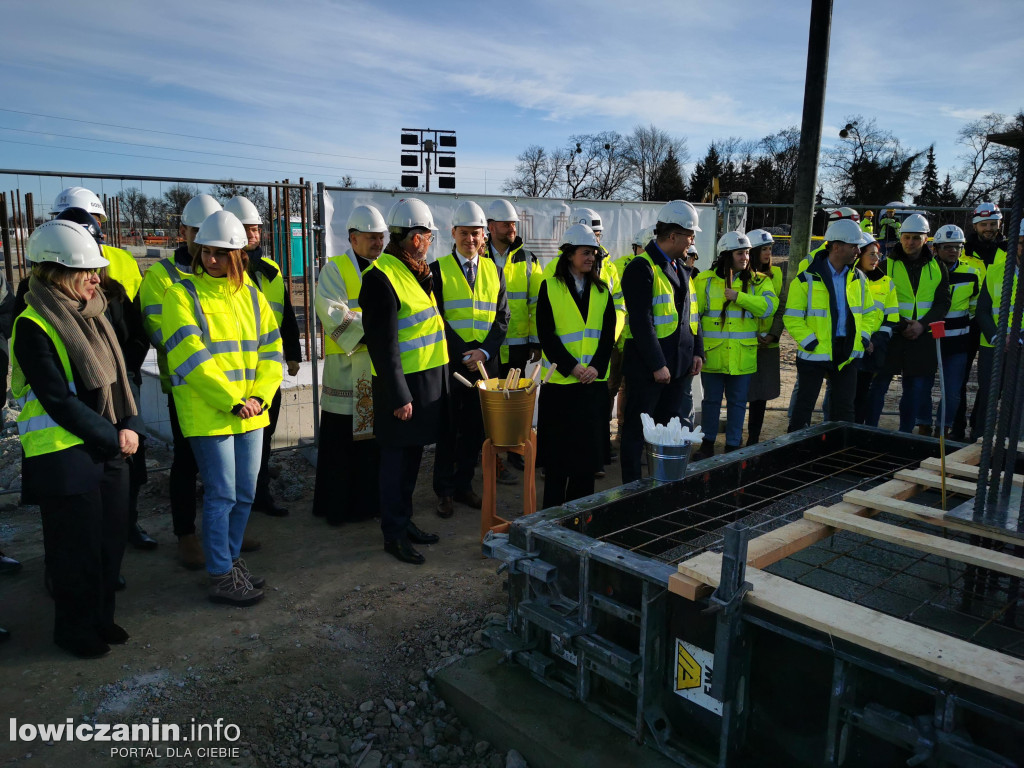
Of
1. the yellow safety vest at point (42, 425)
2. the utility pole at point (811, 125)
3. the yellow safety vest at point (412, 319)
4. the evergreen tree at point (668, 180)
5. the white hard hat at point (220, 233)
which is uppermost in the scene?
the evergreen tree at point (668, 180)

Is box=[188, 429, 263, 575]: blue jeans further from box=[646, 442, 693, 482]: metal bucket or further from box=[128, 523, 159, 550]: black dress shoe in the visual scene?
box=[646, 442, 693, 482]: metal bucket

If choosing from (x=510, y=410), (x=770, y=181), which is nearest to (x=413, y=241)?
(x=510, y=410)

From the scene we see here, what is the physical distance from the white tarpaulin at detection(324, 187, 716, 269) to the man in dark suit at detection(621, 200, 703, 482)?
1759mm

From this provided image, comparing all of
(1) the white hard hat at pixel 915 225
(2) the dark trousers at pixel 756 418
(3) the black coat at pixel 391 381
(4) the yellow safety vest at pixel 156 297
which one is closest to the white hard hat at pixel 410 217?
(3) the black coat at pixel 391 381

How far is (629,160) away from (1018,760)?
6116 centimetres

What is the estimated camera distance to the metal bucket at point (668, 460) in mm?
3508

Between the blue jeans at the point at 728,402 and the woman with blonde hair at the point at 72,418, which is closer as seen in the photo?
the woman with blonde hair at the point at 72,418

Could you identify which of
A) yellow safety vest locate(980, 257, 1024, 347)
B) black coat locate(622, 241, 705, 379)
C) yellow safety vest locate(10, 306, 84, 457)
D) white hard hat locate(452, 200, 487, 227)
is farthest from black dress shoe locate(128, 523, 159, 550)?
yellow safety vest locate(980, 257, 1024, 347)

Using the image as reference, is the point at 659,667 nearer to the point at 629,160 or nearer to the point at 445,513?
the point at 445,513

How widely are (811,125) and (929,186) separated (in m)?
50.6

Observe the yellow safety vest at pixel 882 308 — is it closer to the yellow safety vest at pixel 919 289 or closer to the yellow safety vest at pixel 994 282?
the yellow safety vest at pixel 919 289

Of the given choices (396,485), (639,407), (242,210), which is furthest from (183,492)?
(639,407)

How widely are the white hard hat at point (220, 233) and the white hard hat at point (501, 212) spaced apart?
2.74 metres

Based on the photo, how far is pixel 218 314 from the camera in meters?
3.87
